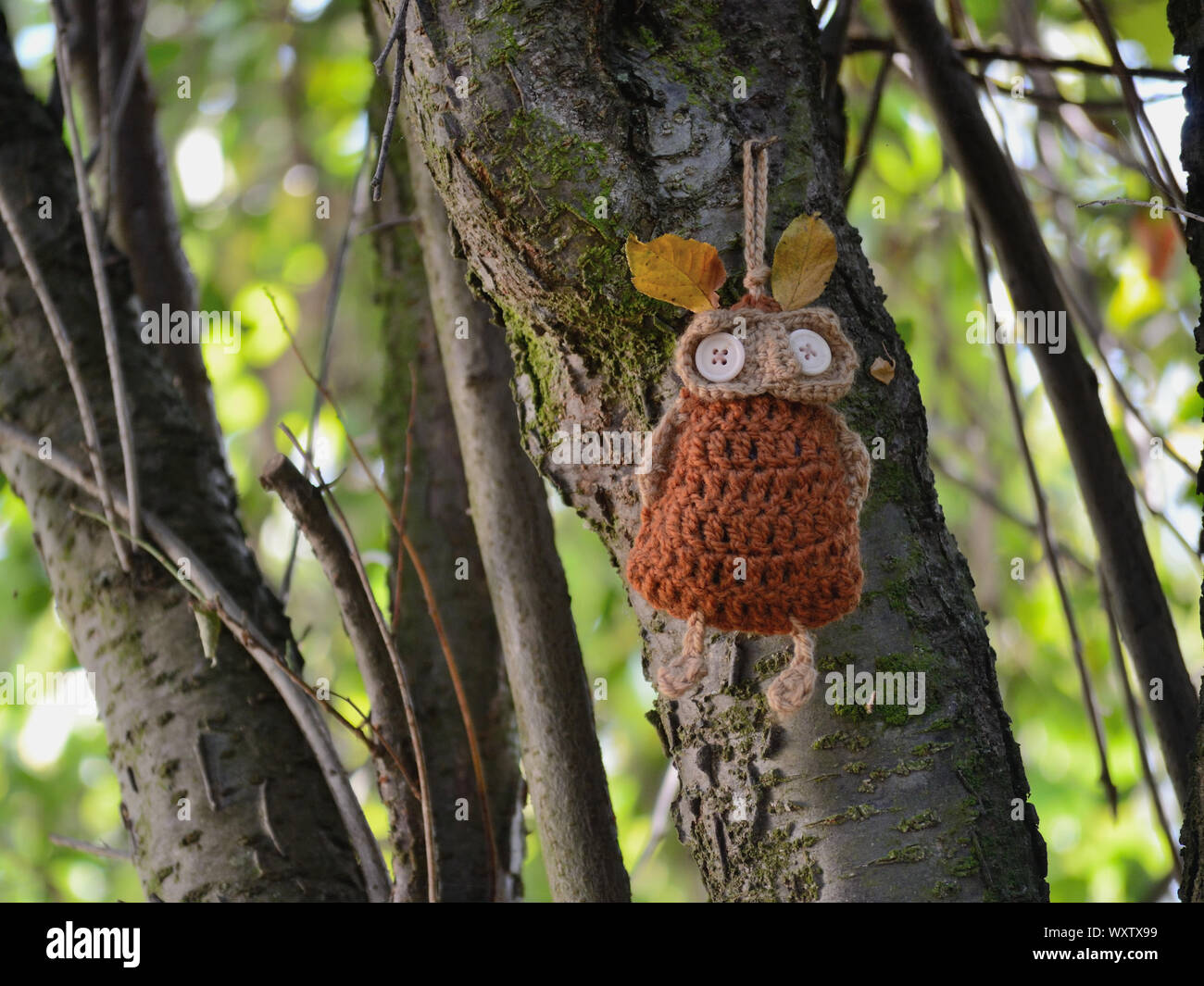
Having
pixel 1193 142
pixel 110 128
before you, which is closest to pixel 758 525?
pixel 1193 142

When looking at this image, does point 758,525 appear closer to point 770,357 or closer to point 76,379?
point 770,357

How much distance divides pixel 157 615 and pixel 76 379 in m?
0.22

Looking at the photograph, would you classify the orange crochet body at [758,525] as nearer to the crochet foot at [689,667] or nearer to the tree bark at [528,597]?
the crochet foot at [689,667]

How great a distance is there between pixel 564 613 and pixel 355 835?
246 millimetres

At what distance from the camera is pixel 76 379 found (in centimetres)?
95

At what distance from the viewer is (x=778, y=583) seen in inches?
22.1

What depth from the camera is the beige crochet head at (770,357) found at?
1.86 feet

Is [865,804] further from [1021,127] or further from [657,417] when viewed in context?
[1021,127]

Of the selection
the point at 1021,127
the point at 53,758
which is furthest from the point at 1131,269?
the point at 53,758

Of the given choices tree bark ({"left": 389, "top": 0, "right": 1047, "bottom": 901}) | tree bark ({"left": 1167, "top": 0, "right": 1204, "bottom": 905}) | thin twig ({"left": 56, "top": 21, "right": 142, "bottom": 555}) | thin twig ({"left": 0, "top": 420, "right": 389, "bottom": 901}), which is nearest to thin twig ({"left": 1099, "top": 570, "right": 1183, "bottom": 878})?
tree bark ({"left": 1167, "top": 0, "right": 1204, "bottom": 905})

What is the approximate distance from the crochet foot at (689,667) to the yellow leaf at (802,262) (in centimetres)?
18

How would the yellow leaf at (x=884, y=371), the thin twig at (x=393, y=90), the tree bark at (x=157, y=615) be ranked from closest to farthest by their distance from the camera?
the thin twig at (x=393, y=90) → the yellow leaf at (x=884, y=371) → the tree bark at (x=157, y=615)

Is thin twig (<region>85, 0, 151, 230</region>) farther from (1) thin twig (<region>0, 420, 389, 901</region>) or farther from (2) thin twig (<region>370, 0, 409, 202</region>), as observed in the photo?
(2) thin twig (<region>370, 0, 409, 202</region>)

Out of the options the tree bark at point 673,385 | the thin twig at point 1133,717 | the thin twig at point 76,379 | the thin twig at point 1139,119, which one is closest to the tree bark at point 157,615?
the thin twig at point 76,379
